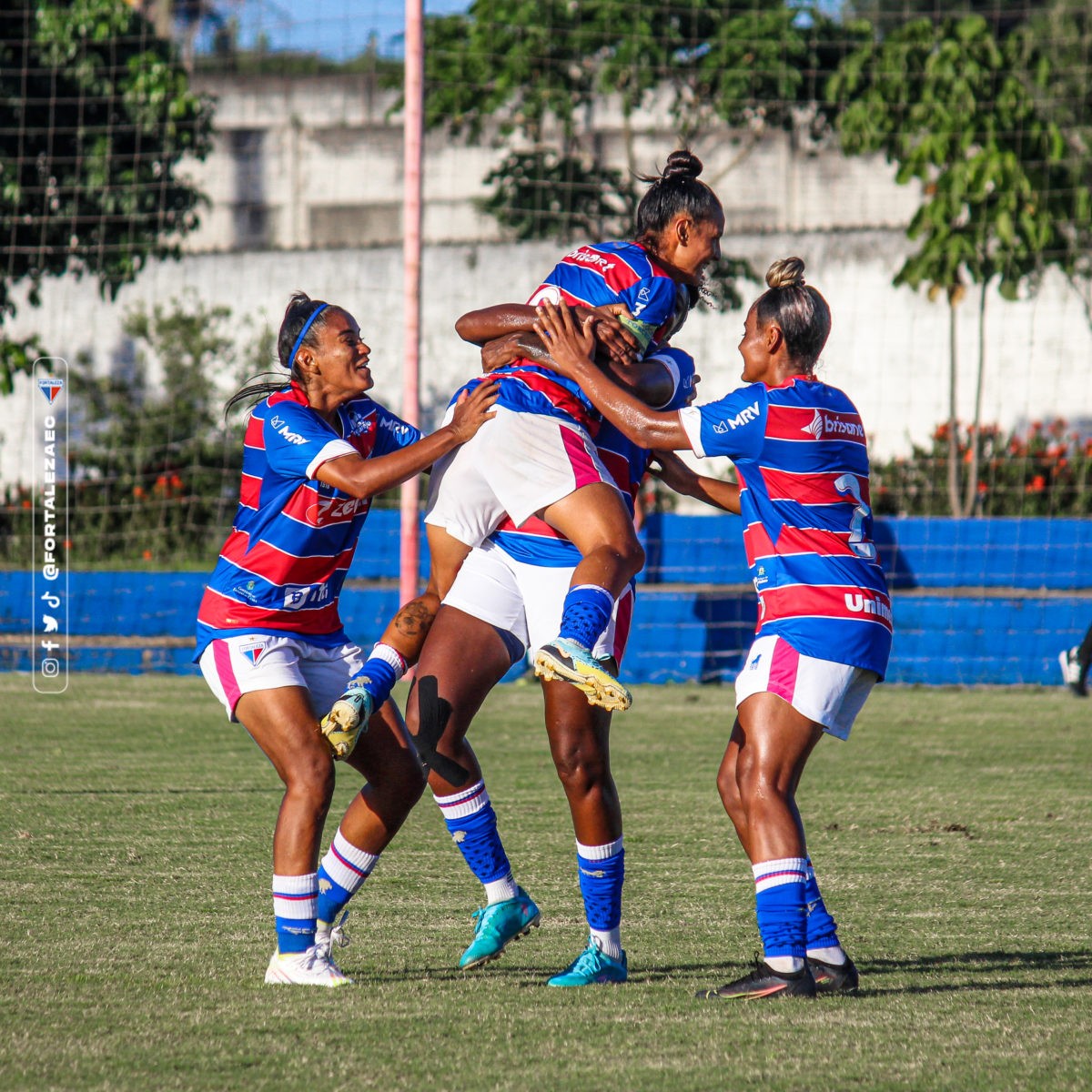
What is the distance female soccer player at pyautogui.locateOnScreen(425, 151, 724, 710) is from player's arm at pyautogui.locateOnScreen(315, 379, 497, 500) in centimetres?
11

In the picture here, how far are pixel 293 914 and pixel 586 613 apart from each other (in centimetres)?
106

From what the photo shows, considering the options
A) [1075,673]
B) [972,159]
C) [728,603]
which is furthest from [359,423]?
[972,159]

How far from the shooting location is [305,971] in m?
3.89

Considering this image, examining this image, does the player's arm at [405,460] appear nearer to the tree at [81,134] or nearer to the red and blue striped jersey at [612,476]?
the red and blue striped jersey at [612,476]

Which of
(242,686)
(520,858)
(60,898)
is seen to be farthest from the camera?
(520,858)

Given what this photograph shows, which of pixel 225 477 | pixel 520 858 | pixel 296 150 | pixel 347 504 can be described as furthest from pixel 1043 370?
pixel 347 504

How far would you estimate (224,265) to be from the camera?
61.7 feet

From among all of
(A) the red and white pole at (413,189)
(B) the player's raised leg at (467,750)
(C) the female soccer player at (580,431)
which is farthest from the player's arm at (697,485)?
(A) the red and white pole at (413,189)

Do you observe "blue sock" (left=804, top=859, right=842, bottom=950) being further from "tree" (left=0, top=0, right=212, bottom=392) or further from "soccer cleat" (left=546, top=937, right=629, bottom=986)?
"tree" (left=0, top=0, right=212, bottom=392)

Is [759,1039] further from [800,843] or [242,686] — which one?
[242,686]

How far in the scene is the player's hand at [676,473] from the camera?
4.52 metres

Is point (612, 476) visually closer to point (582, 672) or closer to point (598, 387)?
point (598, 387)

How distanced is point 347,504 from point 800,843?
59.1 inches

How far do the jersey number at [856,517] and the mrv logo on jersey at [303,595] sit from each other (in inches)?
55.6
